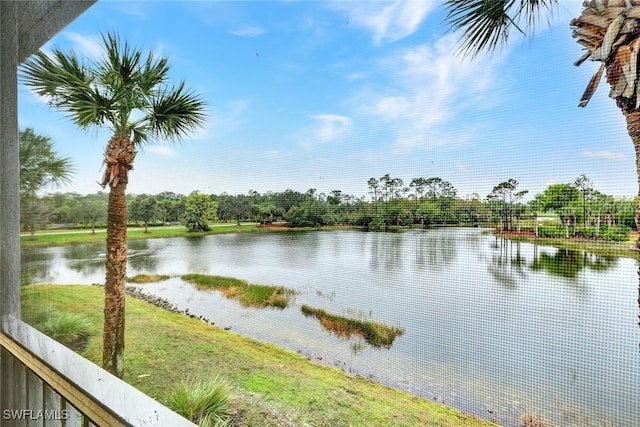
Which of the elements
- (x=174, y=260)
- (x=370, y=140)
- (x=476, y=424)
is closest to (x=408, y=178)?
(x=370, y=140)

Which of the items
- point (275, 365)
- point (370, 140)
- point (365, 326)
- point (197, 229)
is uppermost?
point (370, 140)

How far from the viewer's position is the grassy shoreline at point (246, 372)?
2.56ft

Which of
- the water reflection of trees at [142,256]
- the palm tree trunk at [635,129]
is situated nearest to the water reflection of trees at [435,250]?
the palm tree trunk at [635,129]

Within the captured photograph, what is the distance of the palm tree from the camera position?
0.51m

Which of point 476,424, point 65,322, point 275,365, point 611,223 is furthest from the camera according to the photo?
point 65,322

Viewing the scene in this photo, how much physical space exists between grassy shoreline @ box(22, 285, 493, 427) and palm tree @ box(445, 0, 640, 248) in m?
0.65

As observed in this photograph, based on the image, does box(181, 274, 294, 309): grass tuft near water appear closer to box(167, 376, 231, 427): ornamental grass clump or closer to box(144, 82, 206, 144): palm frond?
box(167, 376, 231, 427): ornamental grass clump

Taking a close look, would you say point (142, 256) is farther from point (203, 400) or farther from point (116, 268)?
point (203, 400)

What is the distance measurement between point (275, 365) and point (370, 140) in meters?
0.77

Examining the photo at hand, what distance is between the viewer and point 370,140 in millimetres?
875

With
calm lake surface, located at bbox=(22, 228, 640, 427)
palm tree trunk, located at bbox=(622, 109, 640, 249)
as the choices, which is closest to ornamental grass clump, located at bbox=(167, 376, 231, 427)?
calm lake surface, located at bbox=(22, 228, 640, 427)

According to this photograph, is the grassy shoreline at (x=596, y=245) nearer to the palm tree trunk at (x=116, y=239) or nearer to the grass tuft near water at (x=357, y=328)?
the grass tuft near water at (x=357, y=328)

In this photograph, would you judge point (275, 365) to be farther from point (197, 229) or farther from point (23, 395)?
point (23, 395)

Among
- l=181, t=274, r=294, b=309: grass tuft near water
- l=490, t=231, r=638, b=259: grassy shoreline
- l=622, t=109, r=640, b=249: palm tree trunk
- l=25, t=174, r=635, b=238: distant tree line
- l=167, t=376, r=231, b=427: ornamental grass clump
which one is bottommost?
l=167, t=376, r=231, b=427: ornamental grass clump
